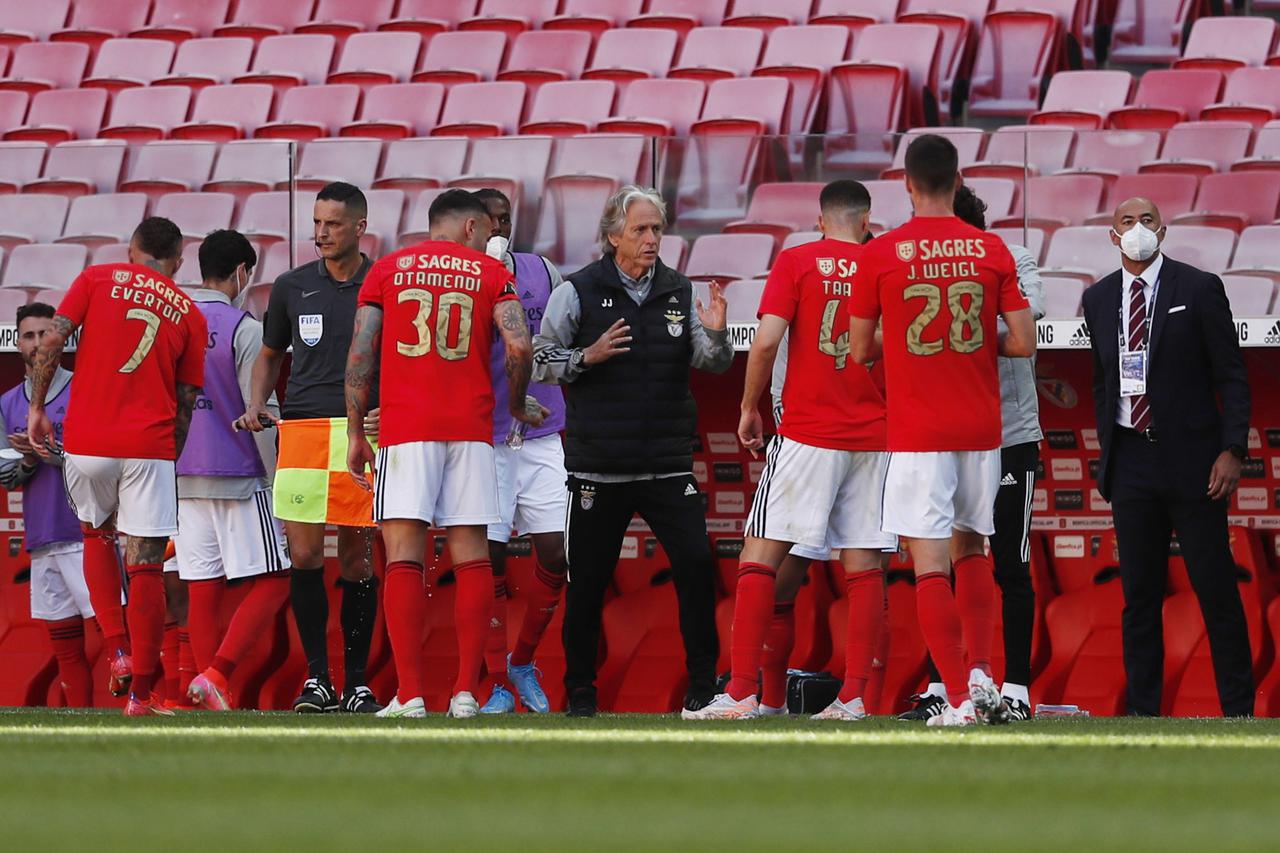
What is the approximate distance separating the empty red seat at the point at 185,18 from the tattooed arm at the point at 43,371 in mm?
9111

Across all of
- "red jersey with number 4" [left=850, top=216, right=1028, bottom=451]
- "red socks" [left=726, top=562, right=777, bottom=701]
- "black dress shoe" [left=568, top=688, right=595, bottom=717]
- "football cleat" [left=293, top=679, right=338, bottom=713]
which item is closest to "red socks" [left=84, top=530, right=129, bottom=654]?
"football cleat" [left=293, top=679, right=338, bottom=713]

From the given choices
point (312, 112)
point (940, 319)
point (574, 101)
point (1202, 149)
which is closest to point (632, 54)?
point (574, 101)

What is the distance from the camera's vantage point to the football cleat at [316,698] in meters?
7.45

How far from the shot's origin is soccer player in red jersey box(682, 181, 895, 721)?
21.1 ft

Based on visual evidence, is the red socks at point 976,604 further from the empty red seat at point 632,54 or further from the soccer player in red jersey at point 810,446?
the empty red seat at point 632,54

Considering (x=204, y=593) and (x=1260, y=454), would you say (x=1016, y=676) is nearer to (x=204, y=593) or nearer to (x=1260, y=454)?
(x=1260, y=454)

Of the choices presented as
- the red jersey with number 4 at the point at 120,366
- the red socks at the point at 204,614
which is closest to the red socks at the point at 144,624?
the red jersey with number 4 at the point at 120,366

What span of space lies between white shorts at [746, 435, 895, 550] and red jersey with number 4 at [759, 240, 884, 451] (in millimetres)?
57

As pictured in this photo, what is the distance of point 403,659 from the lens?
6.50m

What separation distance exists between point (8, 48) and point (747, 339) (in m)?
9.16

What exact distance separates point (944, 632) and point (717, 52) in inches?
324

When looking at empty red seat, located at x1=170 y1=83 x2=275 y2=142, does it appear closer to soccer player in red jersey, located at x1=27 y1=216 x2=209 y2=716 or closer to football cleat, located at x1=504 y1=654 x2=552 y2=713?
football cleat, located at x1=504 y1=654 x2=552 y2=713

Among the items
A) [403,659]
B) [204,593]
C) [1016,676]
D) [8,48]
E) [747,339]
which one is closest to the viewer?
[403,659]

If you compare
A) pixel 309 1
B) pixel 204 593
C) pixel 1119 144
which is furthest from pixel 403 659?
pixel 309 1
